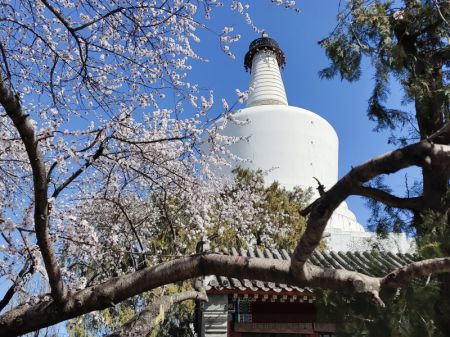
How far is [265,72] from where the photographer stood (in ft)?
77.3

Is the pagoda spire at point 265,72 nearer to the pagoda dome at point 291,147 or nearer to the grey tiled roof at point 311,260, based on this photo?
the pagoda dome at point 291,147

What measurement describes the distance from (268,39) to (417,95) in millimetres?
21168

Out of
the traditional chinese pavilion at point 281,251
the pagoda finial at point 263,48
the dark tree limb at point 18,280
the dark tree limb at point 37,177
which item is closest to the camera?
the dark tree limb at point 37,177

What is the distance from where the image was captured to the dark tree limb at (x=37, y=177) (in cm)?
263

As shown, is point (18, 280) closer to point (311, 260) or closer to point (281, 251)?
point (311, 260)

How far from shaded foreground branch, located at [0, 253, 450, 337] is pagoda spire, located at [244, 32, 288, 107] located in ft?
61.3

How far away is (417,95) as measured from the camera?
4.84 metres

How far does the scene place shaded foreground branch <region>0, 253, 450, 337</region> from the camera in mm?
2820

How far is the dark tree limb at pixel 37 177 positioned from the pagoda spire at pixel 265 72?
1888 cm

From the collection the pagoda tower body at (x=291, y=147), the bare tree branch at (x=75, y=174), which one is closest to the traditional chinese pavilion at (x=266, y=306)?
the bare tree branch at (x=75, y=174)

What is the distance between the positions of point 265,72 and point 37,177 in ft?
70.6

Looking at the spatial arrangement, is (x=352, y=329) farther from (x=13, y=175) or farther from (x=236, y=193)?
(x=236, y=193)

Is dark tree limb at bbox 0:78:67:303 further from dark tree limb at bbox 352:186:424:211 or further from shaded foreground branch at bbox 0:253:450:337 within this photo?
dark tree limb at bbox 352:186:424:211

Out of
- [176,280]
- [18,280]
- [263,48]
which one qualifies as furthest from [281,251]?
[263,48]
